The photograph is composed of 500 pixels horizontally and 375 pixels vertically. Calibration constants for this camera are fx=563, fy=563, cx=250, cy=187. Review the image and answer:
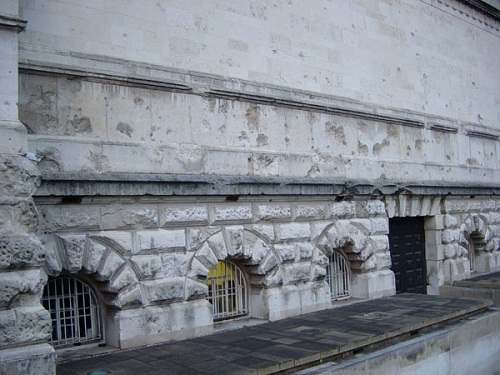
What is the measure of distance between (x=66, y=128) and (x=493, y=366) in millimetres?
7958

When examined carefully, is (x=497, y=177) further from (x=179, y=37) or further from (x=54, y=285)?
(x=54, y=285)

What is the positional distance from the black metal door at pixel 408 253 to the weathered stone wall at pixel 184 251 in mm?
2070

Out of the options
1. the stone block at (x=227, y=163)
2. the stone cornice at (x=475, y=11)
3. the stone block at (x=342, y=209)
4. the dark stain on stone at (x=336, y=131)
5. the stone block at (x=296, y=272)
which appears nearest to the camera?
the stone block at (x=227, y=163)

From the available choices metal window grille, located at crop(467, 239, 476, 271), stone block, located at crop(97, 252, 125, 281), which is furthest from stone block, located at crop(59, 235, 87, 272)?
metal window grille, located at crop(467, 239, 476, 271)

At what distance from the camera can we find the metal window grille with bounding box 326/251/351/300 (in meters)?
10.8

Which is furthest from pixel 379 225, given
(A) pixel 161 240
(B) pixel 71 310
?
(B) pixel 71 310

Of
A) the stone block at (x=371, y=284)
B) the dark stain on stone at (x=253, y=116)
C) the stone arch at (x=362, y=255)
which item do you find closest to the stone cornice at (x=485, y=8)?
A: the stone arch at (x=362, y=255)

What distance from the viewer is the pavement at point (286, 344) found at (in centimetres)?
641

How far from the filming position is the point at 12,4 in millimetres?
5961

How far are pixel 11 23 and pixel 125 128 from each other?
212 centimetres

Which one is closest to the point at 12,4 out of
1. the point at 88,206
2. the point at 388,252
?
the point at 88,206

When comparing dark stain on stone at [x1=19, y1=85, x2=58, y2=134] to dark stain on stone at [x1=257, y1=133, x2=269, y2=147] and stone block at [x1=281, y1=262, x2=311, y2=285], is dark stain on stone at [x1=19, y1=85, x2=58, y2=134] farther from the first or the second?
stone block at [x1=281, y1=262, x2=311, y2=285]

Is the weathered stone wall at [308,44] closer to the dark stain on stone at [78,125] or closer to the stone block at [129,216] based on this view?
the dark stain on stone at [78,125]

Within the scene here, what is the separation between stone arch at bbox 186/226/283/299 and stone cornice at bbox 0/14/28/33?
3.77 m
